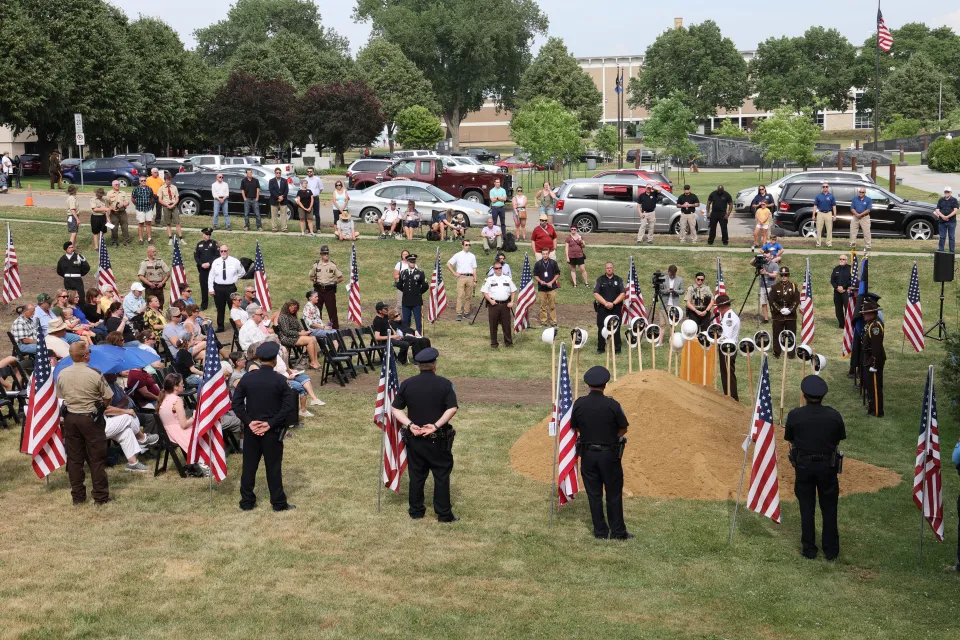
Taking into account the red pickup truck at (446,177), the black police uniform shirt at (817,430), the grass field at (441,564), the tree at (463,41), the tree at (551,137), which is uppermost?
the tree at (463,41)

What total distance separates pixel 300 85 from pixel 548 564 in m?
77.2

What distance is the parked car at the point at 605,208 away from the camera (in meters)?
31.0

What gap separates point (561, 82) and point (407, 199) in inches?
2814

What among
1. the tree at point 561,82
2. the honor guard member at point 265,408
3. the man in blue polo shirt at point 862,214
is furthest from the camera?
the tree at point 561,82

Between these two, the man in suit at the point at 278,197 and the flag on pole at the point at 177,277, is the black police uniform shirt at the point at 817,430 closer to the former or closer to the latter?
the flag on pole at the point at 177,277

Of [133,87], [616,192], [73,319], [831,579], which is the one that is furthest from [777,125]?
[831,579]

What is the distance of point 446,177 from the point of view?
37469 mm

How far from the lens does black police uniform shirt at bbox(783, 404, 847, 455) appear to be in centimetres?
982

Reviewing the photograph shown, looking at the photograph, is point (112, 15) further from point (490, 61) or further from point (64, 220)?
point (490, 61)

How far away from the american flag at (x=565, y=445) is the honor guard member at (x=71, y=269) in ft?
43.4

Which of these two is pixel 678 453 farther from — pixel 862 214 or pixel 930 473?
pixel 862 214

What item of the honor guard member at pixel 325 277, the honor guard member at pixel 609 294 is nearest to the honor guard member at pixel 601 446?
the honor guard member at pixel 609 294

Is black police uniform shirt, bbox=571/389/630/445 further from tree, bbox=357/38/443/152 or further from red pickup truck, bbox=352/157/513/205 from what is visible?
tree, bbox=357/38/443/152

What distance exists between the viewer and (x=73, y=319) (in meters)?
16.5
